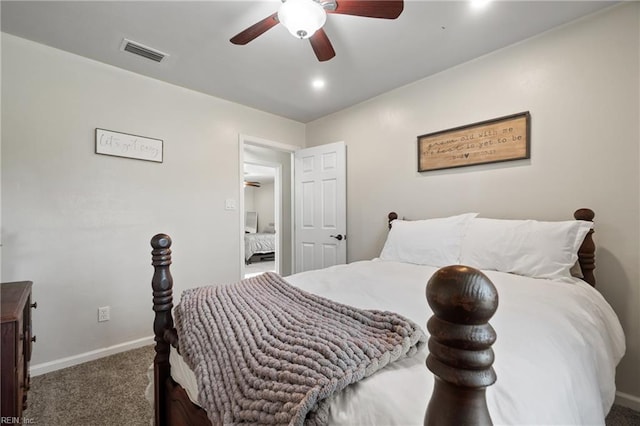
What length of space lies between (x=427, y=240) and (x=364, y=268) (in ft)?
1.87

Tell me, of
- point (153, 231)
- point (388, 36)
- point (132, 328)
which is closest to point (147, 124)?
point (153, 231)

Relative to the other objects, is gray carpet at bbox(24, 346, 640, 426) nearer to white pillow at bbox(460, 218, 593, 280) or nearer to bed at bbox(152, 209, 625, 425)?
bed at bbox(152, 209, 625, 425)

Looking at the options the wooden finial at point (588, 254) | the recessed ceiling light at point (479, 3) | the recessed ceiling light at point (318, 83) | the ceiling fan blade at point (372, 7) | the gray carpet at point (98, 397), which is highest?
the recessed ceiling light at point (479, 3)

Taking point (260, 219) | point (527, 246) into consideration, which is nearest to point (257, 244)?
point (260, 219)

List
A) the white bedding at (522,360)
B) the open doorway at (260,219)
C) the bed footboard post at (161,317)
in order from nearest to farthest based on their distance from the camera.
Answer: the white bedding at (522,360) < the bed footboard post at (161,317) < the open doorway at (260,219)

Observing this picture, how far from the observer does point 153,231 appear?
101 inches

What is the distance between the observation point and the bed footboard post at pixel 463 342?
387mm

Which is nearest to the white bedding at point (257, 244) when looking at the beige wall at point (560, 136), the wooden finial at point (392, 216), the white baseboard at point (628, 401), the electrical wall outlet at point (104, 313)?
the electrical wall outlet at point (104, 313)

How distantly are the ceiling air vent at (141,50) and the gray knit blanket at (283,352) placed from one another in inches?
82.3

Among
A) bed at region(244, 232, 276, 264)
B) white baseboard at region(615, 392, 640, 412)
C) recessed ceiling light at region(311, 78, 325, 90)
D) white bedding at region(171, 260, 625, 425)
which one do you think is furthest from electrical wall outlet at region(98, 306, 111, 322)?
bed at region(244, 232, 276, 264)

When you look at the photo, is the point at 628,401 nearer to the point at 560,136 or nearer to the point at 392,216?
the point at 560,136

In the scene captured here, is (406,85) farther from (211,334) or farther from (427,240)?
(211,334)

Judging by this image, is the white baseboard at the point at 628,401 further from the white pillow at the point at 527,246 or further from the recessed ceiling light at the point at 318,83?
the recessed ceiling light at the point at 318,83

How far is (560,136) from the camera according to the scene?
1.93m
